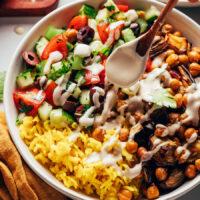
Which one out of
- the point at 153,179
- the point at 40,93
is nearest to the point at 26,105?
the point at 40,93

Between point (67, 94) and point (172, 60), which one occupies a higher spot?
point (172, 60)

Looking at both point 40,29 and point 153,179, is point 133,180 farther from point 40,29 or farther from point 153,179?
point 40,29

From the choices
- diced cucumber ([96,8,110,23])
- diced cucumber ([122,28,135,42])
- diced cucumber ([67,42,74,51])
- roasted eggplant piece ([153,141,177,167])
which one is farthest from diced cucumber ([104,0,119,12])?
roasted eggplant piece ([153,141,177,167])

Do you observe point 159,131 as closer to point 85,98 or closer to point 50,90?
point 85,98

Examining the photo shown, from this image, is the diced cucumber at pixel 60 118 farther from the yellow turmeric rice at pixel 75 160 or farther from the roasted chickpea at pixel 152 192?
the roasted chickpea at pixel 152 192

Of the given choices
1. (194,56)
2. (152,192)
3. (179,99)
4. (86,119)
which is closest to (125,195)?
(152,192)

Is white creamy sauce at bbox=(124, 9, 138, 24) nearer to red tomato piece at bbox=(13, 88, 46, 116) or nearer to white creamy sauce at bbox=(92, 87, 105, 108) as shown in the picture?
white creamy sauce at bbox=(92, 87, 105, 108)
